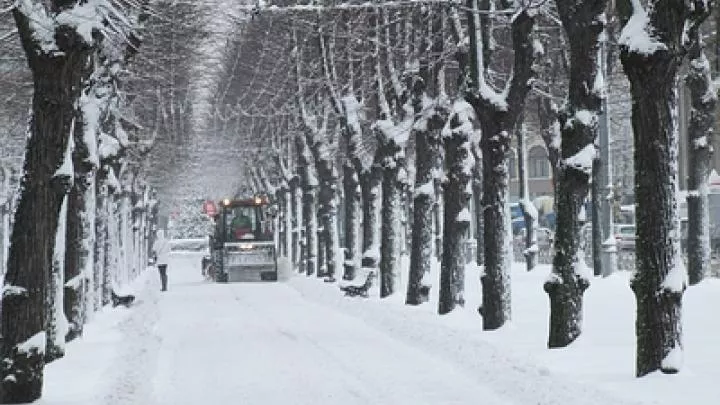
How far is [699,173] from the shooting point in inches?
944

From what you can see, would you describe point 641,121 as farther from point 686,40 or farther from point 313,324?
point 313,324

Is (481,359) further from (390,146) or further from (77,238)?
(390,146)

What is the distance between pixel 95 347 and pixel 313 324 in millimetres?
5480

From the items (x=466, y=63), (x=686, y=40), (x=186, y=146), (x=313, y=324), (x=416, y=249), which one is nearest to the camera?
(x=686, y=40)

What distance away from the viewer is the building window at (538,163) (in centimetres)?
9826

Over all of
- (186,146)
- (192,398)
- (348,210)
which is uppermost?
(186,146)

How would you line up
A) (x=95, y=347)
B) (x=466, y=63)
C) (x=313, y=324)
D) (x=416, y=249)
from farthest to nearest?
(x=416, y=249), (x=313, y=324), (x=466, y=63), (x=95, y=347)

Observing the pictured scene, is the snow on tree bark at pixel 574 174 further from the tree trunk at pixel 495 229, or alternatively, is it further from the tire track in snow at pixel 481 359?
the tree trunk at pixel 495 229

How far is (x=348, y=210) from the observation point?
37.4 m

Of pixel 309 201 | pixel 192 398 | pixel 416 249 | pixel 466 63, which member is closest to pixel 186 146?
pixel 309 201

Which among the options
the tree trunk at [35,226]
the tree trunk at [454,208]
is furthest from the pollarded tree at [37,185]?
the tree trunk at [454,208]

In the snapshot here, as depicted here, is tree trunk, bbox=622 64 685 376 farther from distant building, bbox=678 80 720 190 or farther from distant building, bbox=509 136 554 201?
distant building, bbox=509 136 554 201

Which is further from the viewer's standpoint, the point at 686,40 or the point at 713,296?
the point at 713,296

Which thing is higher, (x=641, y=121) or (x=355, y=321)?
(x=641, y=121)
